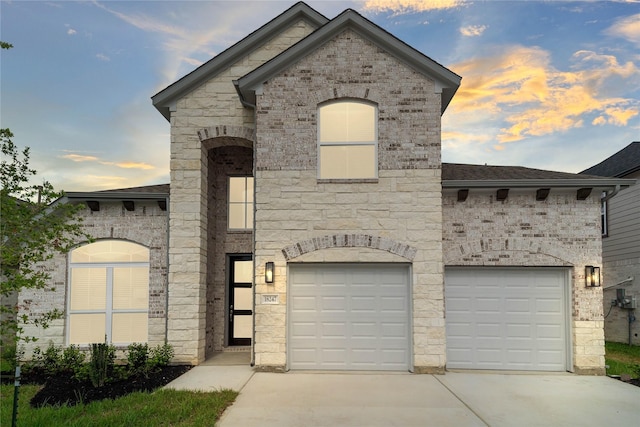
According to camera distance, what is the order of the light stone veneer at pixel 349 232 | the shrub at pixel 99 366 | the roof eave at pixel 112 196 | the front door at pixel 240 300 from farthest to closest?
the front door at pixel 240 300, the roof eave at pixel 112 196, the light stone veneer at pixel 349 232, the shrub at pixel 99 366

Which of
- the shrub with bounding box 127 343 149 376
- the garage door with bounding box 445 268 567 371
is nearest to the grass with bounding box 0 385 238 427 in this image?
the shrub with bounding box 127 343 149 376

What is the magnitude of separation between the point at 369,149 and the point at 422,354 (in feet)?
14.6

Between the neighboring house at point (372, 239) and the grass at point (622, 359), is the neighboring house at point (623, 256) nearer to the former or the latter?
the grass at point (622, 359)

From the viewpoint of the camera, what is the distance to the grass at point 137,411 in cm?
600

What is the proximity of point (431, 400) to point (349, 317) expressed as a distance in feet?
8.81

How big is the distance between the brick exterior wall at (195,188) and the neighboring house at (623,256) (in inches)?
516

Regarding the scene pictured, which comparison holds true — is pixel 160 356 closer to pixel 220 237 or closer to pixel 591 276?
pixel 220 237

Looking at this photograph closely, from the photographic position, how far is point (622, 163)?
16.4 meters

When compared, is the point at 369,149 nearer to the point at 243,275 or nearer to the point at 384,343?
the point at 384,343

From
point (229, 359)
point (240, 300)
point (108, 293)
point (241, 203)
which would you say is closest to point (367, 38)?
point (241, 203)

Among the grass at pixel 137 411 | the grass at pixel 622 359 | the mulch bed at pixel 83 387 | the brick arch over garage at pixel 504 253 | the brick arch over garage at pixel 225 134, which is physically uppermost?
the brick arch over garage at pixel 225 134

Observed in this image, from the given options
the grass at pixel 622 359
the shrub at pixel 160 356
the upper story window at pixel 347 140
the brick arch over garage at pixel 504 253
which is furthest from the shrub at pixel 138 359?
the grass at pixel 622 359

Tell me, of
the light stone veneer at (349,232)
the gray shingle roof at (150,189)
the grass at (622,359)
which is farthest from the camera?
the gray shingle roof at (150,189)

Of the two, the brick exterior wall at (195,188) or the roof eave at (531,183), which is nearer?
the roof eave at (531,183)
